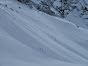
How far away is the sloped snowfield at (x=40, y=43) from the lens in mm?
2771

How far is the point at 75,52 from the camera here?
11.7 feet

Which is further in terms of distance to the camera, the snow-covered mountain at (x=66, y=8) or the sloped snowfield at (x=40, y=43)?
the snow-covered mountain at (x=66, y=8)

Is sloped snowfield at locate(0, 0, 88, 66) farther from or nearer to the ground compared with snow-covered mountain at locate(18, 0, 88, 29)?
nearer to the ground

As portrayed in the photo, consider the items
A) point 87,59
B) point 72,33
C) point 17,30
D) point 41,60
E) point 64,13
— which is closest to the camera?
point 41,60

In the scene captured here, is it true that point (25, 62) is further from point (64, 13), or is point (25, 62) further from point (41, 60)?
point (64, 13)

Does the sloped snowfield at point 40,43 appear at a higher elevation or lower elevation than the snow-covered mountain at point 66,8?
lower

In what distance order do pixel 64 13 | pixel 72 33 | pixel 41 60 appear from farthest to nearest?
pixel 64 13, pixel 72 33, pixel 41 60

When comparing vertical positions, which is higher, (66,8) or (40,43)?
(66,8)

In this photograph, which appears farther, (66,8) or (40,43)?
(66,8)

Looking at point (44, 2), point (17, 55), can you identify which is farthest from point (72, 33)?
point (44, 2)

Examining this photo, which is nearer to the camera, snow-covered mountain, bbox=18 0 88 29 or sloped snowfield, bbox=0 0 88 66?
sloped snowfield, bbox=0 0 88 66

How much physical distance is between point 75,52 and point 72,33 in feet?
3.31

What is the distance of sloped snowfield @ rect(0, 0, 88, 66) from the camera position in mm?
2771

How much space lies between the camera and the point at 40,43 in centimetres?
341
